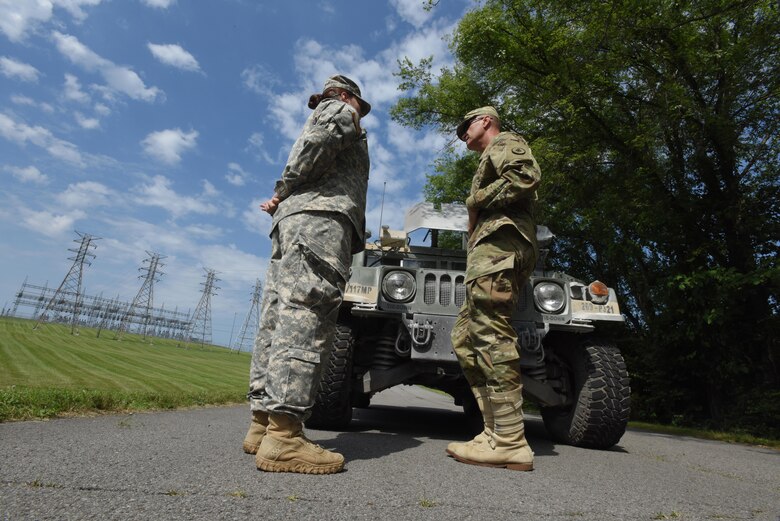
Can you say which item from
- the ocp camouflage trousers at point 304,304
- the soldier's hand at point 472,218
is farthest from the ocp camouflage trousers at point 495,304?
the ocp camouflage trousers at point 304,304

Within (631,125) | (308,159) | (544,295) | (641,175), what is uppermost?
(631,125)

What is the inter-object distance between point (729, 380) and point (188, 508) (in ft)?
35.6

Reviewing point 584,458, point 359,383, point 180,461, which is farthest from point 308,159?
point 584,458

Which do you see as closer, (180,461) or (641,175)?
(180,461)

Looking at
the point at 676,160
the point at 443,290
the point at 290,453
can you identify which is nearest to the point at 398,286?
the point at 443,290

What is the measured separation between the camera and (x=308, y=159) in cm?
247

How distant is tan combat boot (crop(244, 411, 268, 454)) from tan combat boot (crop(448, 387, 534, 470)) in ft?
3.47

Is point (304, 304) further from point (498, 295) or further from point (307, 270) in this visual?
point (498, 295)

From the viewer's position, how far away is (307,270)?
2338 mm

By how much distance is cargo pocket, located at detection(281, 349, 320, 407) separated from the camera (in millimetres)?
2178

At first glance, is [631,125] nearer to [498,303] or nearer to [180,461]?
[498,303]

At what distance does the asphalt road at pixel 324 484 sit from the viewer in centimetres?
146

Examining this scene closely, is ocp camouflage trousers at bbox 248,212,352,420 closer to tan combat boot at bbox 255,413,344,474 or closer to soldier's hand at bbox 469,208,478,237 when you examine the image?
tan combat boot at bbox 255,413,344,474

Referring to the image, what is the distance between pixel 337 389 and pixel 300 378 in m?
1.37
